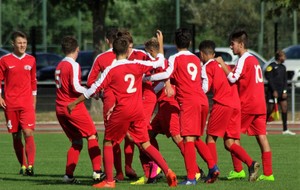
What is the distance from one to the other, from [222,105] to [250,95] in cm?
44

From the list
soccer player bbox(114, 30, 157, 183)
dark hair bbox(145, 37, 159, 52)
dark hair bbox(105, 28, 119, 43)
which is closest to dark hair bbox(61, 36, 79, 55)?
dark hair bbox(105, 28, 119, 43)

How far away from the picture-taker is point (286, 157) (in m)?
19.8

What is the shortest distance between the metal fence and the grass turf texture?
5.18 meters

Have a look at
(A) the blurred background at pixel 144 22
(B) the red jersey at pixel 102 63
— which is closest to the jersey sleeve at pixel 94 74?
(B) the red jersey at pixel 102 63

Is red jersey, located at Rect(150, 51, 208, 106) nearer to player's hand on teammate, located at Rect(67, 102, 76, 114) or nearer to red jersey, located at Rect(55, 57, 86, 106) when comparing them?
red jersey, located at Rect(55, 57, 86, 106)

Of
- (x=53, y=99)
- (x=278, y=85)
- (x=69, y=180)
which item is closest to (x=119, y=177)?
(x=69, y=180)

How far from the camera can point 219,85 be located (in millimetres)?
15492

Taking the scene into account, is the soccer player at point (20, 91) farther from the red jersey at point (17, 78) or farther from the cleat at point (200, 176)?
the cleat at point (200, 176)

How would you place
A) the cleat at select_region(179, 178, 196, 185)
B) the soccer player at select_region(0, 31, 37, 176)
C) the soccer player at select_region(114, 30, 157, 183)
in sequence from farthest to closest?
the soccer player at select_region(0, 31, 37, 176)
the soccer player at select_region(114, 30, 157, 183)
the cleat at select_region(179, 178, 196, 185)

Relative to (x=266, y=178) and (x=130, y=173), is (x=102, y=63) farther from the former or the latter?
(x=266, y=178)

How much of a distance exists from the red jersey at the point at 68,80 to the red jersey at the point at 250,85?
2.17m

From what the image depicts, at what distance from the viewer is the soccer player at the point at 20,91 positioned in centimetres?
1695

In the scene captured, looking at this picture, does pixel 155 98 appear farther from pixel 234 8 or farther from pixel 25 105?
pixel 234 8

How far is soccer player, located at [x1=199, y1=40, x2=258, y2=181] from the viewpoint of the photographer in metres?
15.4
